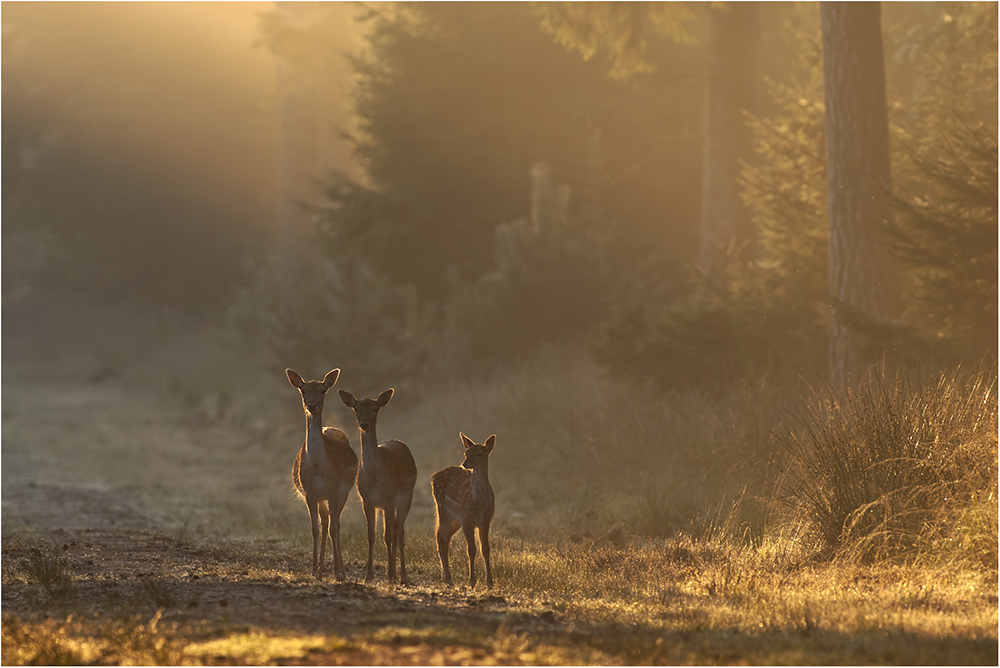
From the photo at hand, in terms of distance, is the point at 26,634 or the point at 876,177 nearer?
the point at 26,634

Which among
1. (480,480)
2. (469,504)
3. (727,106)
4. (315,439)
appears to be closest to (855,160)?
(727,106)

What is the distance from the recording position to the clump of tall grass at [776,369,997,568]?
8508 mm

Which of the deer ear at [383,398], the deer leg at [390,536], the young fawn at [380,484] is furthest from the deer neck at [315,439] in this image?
the deer leg at [390,536]

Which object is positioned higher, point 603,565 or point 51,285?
point 51,285

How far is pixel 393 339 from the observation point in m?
23.3

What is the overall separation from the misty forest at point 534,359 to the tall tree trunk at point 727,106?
0.25 ft

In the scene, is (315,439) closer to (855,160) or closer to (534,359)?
(855,160)

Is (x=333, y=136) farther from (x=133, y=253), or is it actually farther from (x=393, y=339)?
(x=393, y=339)

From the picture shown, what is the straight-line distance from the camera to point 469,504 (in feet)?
28.7

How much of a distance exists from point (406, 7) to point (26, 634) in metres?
22.3

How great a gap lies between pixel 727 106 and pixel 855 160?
684cm

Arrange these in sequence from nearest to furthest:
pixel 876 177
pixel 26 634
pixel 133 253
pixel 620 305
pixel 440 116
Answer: pixel 26 634, pixel 876 177, pixel 620 305, pixel 440 116, pixel 133 253

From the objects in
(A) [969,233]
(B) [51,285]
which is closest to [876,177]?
(A) [969,233]

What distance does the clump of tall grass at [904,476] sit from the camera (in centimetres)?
851
